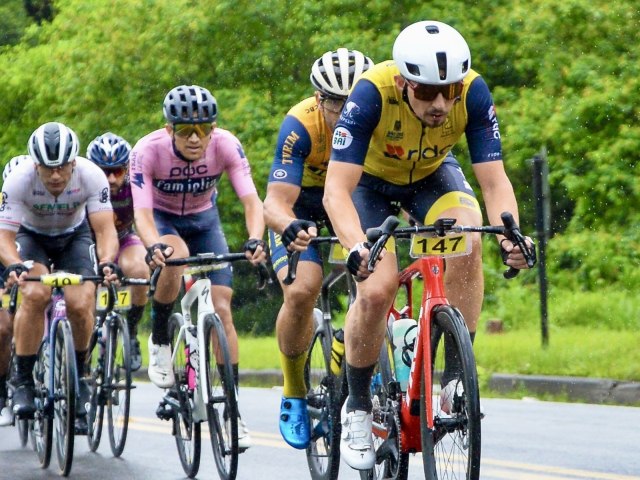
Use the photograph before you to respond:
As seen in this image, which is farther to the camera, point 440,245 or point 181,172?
point 181,172

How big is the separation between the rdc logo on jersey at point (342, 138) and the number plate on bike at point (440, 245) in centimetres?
50

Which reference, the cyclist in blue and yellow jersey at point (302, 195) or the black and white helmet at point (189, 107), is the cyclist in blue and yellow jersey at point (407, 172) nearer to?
the cyclist in blue and yellow jersey at point (302, 195)

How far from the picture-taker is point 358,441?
262 inches

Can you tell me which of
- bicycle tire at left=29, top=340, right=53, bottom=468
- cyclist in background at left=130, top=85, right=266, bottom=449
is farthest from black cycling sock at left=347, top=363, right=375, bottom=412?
bicycle tire at left=29, top=340, right=53, bottom=468

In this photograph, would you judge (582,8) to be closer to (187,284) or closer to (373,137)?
(187,284)

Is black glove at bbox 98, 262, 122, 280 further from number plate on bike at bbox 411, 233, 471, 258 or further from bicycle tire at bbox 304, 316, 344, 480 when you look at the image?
number plate on bike at bbox 411, 233, 471, 258

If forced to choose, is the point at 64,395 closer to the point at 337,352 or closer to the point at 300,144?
the point at 337,352

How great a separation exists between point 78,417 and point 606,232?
12.9 m

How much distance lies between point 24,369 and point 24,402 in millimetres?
221

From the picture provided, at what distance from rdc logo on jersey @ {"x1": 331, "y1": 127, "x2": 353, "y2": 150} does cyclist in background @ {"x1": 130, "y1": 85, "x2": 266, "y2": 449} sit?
238 centimetres

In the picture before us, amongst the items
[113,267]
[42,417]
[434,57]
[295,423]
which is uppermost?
[434,57]

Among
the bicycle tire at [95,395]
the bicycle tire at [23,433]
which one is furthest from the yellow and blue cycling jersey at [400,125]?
the bicycle tire at [23,433]

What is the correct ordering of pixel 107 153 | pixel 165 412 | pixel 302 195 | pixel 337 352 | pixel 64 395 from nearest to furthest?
pixel 337 352, pixel 302 195, pixel 165 412, pixel 64 395, pixel 107 153

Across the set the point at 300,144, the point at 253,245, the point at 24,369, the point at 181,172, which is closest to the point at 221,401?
the point at 253,245
